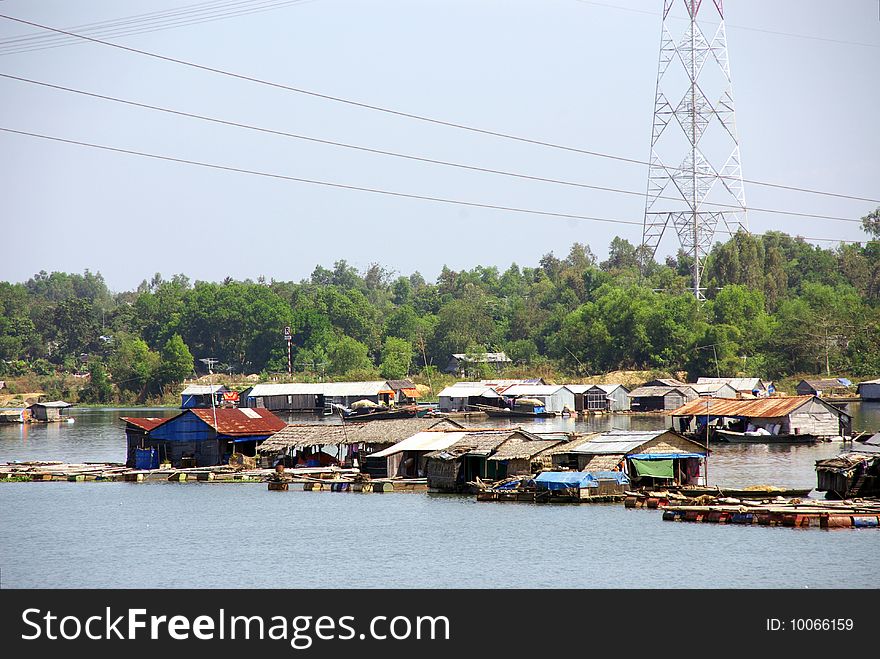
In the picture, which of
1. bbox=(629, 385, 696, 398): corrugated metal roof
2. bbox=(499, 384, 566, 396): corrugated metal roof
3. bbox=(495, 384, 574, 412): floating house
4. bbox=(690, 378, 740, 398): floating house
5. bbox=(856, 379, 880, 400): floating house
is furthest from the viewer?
bbox=(499, 384, 566, 396): corrugated metal roof

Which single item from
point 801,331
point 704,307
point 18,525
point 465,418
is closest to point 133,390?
point 465,418

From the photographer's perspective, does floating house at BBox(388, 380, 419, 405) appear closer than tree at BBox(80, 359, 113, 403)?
Yes

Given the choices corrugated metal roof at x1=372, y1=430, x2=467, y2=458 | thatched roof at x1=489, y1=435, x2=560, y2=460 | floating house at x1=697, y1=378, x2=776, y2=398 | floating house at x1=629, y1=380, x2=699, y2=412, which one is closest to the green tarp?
thatched roof at x1=489, y1=435, x2=560, y2=460

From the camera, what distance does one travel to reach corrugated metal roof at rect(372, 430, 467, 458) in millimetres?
50719

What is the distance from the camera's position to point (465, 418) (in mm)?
96750

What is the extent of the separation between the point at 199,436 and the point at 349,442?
909 cm

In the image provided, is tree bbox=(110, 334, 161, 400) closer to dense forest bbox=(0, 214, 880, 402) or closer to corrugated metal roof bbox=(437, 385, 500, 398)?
dense forest bbox=(0, 214, 880, 402)

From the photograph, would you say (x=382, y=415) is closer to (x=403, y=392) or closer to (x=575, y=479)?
(x=403, y=392)

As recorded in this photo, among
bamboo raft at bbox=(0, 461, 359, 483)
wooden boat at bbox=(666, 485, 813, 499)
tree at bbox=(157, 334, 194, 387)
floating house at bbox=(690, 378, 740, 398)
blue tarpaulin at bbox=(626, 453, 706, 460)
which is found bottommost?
bamboo raft at bbox=(0, 461, 359, 483)

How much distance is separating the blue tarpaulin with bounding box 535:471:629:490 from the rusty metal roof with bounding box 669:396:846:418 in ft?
81.2

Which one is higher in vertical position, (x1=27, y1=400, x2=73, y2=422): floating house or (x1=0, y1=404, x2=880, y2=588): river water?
(x1=27, y1=400, x2=73, y2=422): floating house

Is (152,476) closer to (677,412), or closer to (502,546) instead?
(502,546)

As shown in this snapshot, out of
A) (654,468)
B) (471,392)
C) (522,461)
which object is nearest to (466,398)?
(471,392)
